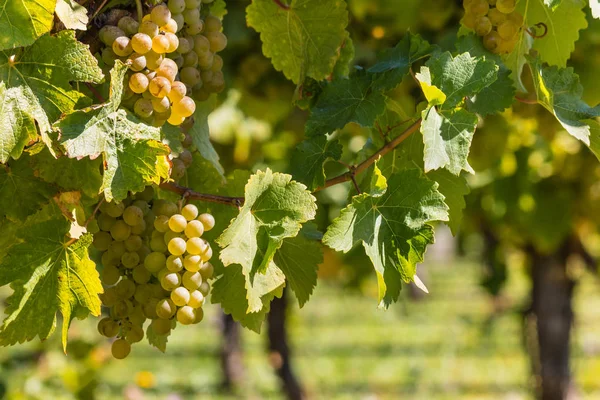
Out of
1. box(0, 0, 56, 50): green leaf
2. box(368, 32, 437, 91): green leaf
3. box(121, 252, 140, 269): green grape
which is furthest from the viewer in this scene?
box(368, 32, 437, 91): green leaf

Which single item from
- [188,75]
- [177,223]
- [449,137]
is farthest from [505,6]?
[177,223]

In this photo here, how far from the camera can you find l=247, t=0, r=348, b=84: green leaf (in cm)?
136

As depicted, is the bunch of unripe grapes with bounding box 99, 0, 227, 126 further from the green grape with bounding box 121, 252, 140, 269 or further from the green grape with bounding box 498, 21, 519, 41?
the green grape with bounding box 498, 21, 519, 41

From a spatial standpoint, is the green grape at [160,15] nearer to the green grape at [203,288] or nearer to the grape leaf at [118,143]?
the grape leaf at [118,143]

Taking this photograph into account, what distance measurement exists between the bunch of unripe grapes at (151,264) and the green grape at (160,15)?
257mm

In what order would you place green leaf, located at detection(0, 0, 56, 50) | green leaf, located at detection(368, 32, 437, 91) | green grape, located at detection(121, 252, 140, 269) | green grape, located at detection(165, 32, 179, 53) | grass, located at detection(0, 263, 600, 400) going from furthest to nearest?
grass, located at detection(0, 263, 600, 400), green leaf, located at detection(368, 32, 437, 91), green grape, located at detection(121, 252, 140, 269), green grape, located at detection(165, 32, 179, 53), green leaf, located at detection(0, 0, 56, 50)

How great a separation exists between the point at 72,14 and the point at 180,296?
40cm

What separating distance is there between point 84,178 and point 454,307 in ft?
35.5

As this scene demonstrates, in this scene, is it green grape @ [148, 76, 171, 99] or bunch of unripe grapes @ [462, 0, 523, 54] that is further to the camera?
bunch of unripe grapes @ [462, 0, 523, 54]

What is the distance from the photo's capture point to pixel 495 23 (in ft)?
4.17

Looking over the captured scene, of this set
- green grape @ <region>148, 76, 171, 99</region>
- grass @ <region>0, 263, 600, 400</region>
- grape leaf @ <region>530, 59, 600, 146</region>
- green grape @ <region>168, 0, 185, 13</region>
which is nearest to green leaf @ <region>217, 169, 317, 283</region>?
green grape @ <region>148, 76, 171, 99</region>

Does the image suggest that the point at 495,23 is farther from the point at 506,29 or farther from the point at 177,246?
the point at 177,246

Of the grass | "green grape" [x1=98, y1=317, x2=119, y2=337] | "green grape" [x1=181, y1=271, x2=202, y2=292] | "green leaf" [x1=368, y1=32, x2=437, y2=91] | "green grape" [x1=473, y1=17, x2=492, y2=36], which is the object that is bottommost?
the grass

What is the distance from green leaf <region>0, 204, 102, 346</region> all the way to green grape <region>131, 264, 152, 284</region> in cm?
10
